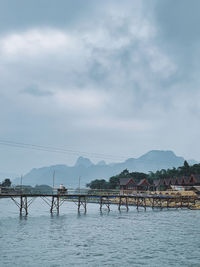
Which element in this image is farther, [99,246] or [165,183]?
[165,183]

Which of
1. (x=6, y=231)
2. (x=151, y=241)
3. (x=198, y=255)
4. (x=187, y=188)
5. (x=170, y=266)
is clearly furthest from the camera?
(x=187, y=188)

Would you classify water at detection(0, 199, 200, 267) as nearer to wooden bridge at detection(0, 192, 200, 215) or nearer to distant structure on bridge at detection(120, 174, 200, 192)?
wooden bridge at detection(0, 192, 200, 215)

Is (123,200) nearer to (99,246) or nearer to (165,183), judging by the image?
(165,183)

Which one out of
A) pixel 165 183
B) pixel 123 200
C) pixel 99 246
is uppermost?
pixel 165 183

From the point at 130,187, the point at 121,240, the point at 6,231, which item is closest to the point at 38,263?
the point at 121,240

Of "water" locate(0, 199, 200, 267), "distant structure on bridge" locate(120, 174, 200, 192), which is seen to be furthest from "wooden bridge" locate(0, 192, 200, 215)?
"distant structure on bridge" locate(120, 174, 200, 192)

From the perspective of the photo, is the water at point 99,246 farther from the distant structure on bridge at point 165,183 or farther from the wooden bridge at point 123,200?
the distant structure on bridge at point 165,183

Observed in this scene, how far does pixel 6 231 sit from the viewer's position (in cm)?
4444

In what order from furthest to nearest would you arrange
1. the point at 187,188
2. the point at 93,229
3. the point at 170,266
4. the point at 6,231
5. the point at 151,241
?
the point at 187,188 → the point at 93,229 → the point at 6,231 → the point at 151,241 → the point at 170,266

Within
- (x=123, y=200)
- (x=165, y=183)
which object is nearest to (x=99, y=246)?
(x=123, y=200)

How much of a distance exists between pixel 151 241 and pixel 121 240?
12.3 ft

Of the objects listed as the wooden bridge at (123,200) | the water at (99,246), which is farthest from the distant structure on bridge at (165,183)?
the water at (99,246)

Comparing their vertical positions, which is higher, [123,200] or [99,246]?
[99,246]

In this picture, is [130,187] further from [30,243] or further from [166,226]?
[30,243]
